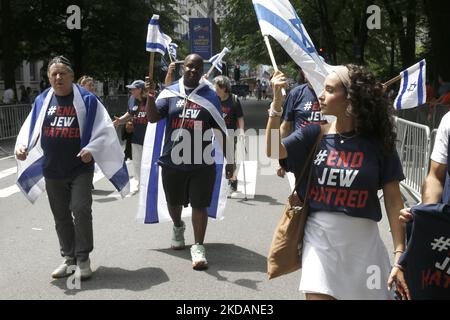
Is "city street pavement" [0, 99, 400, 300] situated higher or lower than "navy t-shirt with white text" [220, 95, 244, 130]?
lower

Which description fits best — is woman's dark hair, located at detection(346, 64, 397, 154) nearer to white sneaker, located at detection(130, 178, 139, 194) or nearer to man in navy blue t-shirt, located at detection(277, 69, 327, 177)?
man in navy blue t-shirt, located at detection(277, 69, 327, 177)

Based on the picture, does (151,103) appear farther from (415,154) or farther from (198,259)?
(415,154)

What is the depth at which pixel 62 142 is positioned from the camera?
5035mm

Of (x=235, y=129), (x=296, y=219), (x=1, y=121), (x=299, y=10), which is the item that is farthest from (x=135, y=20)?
(x=296, y=219)

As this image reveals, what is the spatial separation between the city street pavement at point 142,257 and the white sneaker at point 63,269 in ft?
0.21

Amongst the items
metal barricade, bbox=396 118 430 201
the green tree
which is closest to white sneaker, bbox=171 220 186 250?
metal barricade, bbox=396 118 430 201

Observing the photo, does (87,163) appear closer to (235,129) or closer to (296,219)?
(296,219)

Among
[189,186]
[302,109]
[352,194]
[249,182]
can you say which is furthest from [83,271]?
[249,182]

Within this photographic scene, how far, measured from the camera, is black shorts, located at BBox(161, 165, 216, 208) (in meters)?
5.59

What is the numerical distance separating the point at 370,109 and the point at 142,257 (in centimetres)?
344

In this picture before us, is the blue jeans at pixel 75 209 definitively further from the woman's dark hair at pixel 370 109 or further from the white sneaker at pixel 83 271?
the woman's dark hair at pixel 370 109

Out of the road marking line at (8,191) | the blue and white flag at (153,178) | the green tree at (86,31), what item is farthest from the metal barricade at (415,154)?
the green tree at (86,31)

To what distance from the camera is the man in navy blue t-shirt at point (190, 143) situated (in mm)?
5578

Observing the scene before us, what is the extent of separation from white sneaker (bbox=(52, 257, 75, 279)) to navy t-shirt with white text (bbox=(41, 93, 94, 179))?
0.76 meters
